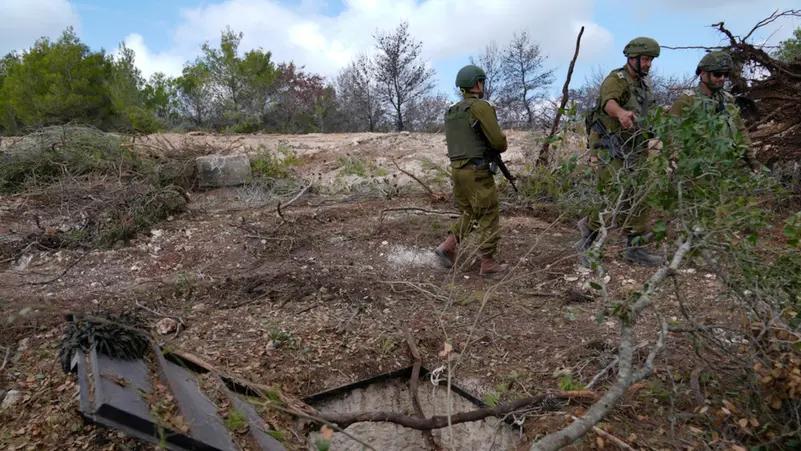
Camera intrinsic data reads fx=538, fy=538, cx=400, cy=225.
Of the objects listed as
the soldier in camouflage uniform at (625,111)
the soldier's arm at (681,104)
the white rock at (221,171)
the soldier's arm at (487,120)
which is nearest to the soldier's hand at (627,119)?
the soldier in camouflage uniform at (625,111)

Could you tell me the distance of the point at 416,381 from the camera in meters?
2.82

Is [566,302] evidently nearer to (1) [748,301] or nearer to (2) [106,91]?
(1) [748,301]

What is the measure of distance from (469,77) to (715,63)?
169 centimetres

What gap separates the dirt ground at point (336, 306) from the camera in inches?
96.8

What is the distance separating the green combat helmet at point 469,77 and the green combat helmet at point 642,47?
1036 millimetres

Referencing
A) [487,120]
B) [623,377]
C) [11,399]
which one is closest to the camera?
[623,377]

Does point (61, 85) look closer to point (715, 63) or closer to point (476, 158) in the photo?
point (476, 158)

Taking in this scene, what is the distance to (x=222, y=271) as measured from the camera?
4.22 metres

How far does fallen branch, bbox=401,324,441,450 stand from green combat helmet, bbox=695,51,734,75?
108 inches

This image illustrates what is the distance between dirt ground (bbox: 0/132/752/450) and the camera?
2.46 m

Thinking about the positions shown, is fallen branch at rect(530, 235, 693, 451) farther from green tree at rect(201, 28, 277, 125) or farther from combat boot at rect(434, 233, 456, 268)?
green tree at rect(201, 28, 277, 125)

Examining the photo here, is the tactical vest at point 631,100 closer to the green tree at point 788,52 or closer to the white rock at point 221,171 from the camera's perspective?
the green tree at point 788,52

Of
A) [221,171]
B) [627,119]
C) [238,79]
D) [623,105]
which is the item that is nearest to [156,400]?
[627,119]

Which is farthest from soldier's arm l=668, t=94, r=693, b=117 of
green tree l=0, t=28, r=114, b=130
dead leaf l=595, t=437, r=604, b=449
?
green tree l=0, t=28, r=114, b=130
